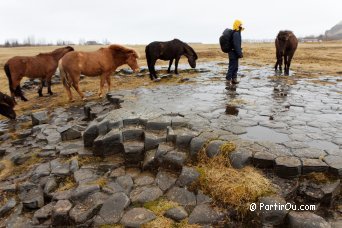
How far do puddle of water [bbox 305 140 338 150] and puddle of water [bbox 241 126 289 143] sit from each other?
429 millimetres

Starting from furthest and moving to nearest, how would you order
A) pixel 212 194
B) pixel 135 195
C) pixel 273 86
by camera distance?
pixel 273 86 < pixel 135 195 < pixel 212 194

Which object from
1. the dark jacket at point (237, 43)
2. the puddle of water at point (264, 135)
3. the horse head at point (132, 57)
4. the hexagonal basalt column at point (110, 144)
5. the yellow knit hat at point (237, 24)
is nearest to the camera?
the puddle of water at point (264, 135)

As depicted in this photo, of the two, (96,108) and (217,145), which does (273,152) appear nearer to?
(217,145)

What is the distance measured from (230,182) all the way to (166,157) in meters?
1.34

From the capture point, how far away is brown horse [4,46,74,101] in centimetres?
1068

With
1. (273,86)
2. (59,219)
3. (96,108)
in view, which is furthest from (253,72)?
(59,219)

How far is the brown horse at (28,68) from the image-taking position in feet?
35.0

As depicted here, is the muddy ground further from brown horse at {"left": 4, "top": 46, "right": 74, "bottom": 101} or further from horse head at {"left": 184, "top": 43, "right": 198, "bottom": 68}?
horse head at {"left": 184, "top": 43, "right": 198, "bottom": 68}

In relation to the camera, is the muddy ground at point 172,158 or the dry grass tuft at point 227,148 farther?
the dry grass tuft at point 227,148

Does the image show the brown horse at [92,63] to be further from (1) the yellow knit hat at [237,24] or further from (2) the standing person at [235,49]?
(1) the yellow knit hat at [237,24]

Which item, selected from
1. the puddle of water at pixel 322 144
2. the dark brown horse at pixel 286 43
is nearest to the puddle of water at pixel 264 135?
the puddle of water at pixel 322 144

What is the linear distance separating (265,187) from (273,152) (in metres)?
0.80

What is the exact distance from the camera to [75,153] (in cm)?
636

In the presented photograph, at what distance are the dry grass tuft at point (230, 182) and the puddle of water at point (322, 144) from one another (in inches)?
49.9
